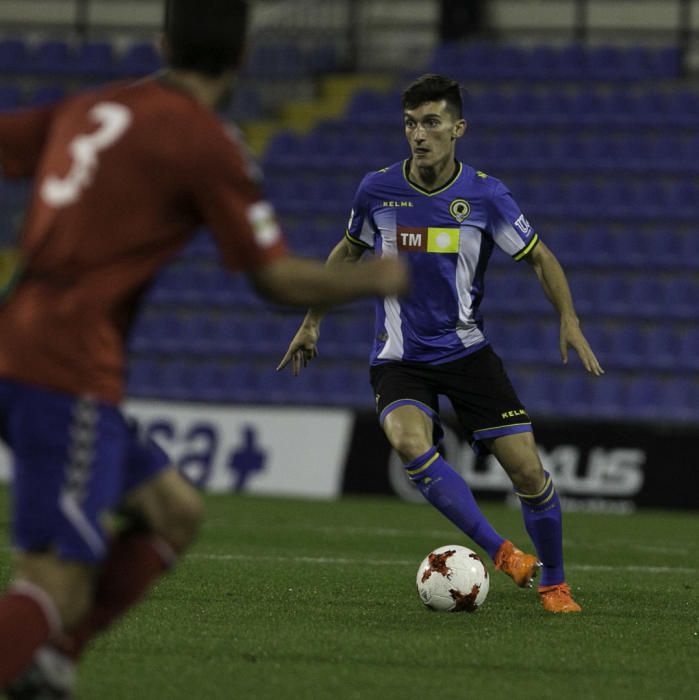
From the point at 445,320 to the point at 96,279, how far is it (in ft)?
11.6

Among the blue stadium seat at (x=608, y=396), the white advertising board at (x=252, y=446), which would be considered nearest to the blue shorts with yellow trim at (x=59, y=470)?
the white advertising board at (x=252, y=446)

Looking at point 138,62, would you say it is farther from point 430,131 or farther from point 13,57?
point 430,131

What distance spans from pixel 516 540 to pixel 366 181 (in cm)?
360

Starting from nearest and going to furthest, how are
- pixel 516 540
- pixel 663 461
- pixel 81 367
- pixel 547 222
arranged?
pixel 81 367 → pixel 516 540 → pixel 663 461 → pixel 547 222

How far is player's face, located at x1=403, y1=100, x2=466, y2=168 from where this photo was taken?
6711 millimetres

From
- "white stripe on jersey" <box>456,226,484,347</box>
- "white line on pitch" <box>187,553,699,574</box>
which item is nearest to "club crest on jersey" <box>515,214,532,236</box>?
"white stripe on jersey" <box>456,226,484,347</box>

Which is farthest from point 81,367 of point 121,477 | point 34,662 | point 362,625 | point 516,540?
point 516,540

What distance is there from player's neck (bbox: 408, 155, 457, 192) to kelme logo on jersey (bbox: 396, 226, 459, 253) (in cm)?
20

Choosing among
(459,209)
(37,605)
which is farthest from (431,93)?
(37,605)

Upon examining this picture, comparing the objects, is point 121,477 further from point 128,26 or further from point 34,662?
point 128,26

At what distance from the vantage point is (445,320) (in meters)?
6.82

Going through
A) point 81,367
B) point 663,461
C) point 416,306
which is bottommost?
point 663,461

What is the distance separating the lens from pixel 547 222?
52.5 ft

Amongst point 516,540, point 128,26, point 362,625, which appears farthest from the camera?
point 128,26
